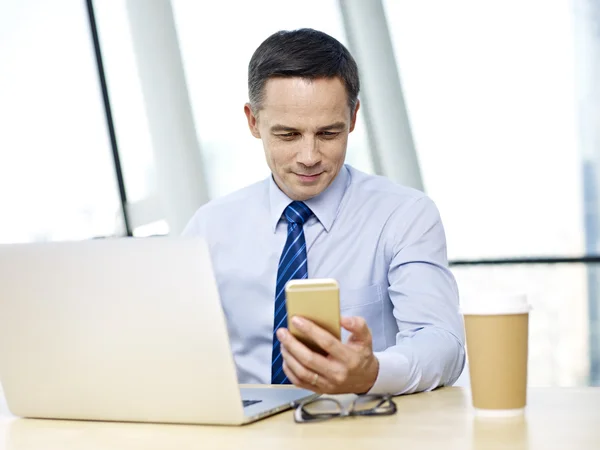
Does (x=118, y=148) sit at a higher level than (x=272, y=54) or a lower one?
lower

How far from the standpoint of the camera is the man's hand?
3.82 ft

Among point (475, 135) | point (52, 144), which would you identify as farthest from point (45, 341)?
point (475, 135)

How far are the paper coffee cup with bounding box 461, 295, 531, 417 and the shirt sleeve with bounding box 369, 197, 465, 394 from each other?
20cm

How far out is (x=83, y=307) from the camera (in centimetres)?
122

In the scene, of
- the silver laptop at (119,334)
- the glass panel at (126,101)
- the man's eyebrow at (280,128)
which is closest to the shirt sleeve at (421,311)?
the silver laptop at (119,334)

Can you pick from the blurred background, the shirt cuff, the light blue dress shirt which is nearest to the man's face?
the light blue dress shirt

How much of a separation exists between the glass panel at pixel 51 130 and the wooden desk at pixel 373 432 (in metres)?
2.67

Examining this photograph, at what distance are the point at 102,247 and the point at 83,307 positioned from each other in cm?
10

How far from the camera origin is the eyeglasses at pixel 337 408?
1.20 m

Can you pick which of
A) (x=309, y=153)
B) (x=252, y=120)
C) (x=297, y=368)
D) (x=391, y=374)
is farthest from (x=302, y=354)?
(x=252, y=120)

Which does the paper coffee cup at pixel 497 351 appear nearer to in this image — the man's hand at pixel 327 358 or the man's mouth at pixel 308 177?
the man's hand at pixel 327 358

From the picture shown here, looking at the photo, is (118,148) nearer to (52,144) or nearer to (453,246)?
(52,144)

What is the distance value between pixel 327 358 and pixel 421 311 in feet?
1.63

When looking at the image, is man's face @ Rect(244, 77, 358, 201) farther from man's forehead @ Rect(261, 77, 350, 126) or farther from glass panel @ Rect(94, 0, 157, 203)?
glass panel @ Rect(94, 0, 157, 203)
